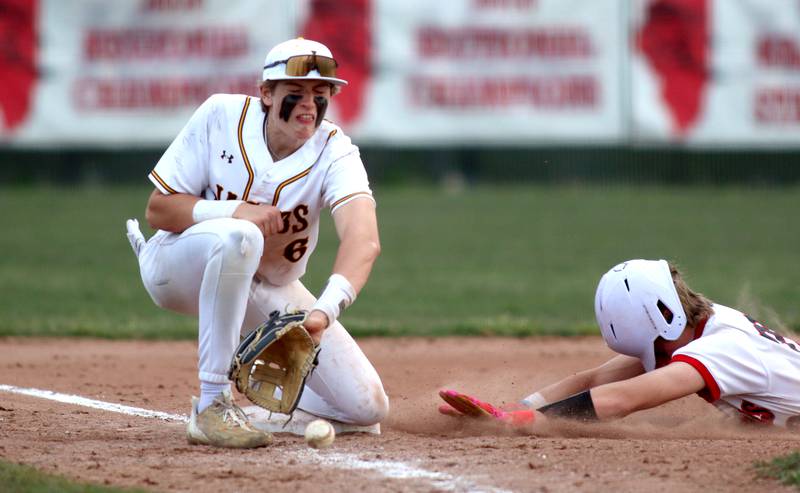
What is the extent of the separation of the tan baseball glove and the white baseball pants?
15 cm

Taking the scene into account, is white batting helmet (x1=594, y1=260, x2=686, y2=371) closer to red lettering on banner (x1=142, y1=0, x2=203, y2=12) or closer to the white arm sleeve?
the white arm sleeve

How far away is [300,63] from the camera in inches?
180

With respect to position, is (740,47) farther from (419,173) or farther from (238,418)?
(238,418)

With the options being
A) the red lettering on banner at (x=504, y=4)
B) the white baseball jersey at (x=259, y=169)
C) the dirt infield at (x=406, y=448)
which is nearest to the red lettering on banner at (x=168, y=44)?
the red lettering on banner at (x=504, y=4)

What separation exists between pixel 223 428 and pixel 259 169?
1.05 metres

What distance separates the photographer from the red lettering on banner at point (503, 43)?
1619cm

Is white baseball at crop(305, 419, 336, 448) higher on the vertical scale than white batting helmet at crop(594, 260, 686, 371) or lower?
lower

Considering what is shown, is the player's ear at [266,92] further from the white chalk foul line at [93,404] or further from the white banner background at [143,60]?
the white banner background at [143,60]

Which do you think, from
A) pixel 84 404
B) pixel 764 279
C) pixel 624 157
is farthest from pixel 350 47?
pixel 84 404

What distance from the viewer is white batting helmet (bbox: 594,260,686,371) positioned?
191 inches

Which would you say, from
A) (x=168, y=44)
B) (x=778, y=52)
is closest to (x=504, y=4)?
(x=778, y=52)

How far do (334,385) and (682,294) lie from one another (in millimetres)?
1500

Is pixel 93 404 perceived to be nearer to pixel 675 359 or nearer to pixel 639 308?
pixel 639 308

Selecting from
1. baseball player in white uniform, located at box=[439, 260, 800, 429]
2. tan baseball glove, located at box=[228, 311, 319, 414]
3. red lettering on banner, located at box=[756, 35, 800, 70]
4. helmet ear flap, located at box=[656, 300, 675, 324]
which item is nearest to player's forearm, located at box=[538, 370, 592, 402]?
baseball player in white uniform, located at box=[439, 260, 800, 429]
